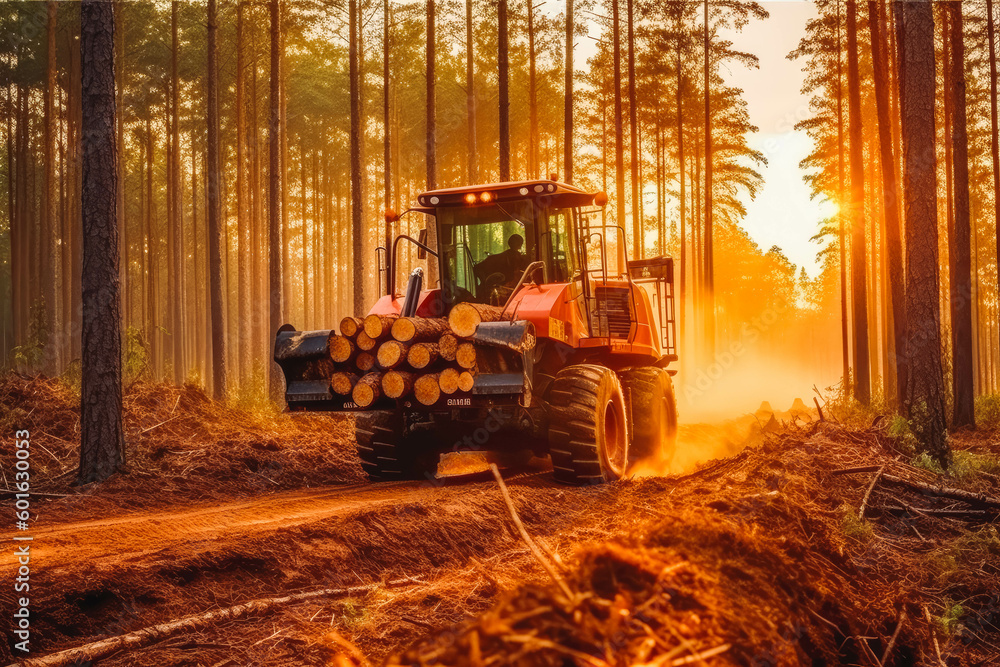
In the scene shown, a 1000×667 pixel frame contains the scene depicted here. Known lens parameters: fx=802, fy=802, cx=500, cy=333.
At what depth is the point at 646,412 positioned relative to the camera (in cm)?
1177

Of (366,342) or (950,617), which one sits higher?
(366,342)

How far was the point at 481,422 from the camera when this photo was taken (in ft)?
31.0

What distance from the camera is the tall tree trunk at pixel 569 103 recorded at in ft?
75.6

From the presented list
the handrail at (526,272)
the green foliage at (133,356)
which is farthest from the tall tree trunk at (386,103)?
the handrail at (526,272)

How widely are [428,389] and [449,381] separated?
0.83ft

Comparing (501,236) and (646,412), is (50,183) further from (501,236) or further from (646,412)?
(646,412)

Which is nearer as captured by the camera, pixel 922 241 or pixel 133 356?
pixel 922 241

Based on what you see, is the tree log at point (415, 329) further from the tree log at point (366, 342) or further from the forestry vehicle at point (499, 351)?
the tree log at point (366, 342)

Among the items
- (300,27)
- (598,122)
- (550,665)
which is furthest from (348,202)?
(550,665)

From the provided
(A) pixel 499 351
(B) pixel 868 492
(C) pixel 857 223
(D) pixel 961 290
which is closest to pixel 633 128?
(C) pixel 857 223

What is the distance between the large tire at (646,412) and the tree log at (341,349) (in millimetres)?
4450

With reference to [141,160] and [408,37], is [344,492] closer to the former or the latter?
[408,37]

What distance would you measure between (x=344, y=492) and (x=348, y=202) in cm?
3961

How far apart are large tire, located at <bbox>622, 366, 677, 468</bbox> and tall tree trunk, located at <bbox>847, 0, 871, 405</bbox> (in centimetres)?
966
